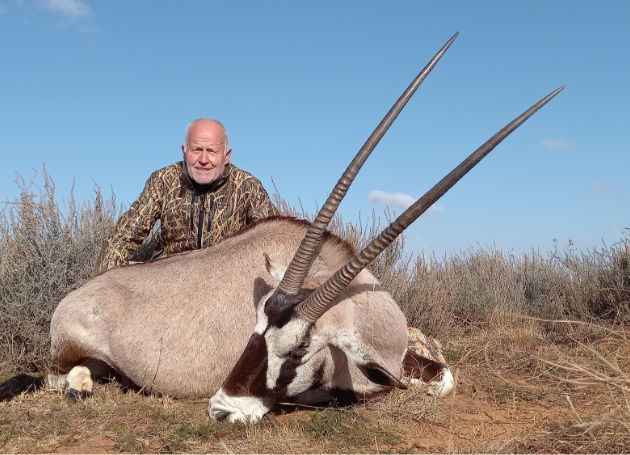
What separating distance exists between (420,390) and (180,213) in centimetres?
307

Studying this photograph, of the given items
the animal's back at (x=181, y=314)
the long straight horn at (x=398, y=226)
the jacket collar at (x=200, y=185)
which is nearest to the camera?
the long straight horn at (x=398, y=226)

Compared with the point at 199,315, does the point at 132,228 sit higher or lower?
higher

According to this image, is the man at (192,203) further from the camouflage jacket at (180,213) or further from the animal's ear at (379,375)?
the animal's ear at (379,375)

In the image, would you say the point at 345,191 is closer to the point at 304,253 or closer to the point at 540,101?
the point at 304,253

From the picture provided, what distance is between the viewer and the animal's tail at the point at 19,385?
16.7ft

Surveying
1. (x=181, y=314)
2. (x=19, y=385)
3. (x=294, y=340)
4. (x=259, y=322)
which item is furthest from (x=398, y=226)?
(x=19, y=385)

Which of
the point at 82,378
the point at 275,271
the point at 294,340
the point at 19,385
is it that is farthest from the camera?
the point at 19,385

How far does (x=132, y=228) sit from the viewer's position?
6039mm

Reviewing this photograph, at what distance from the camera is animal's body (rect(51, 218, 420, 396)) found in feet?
13.5

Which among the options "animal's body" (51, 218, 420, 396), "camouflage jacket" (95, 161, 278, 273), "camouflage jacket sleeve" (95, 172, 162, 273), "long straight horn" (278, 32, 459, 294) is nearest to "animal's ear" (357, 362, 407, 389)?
"animal's body" (51, 218, 420, 396)

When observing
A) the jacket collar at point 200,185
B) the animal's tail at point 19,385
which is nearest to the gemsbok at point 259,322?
the animal's tail at point 19,385

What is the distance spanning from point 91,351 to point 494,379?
137 inches

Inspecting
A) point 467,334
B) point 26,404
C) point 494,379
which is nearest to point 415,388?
point 494,379

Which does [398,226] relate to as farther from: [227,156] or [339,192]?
[227,156]
